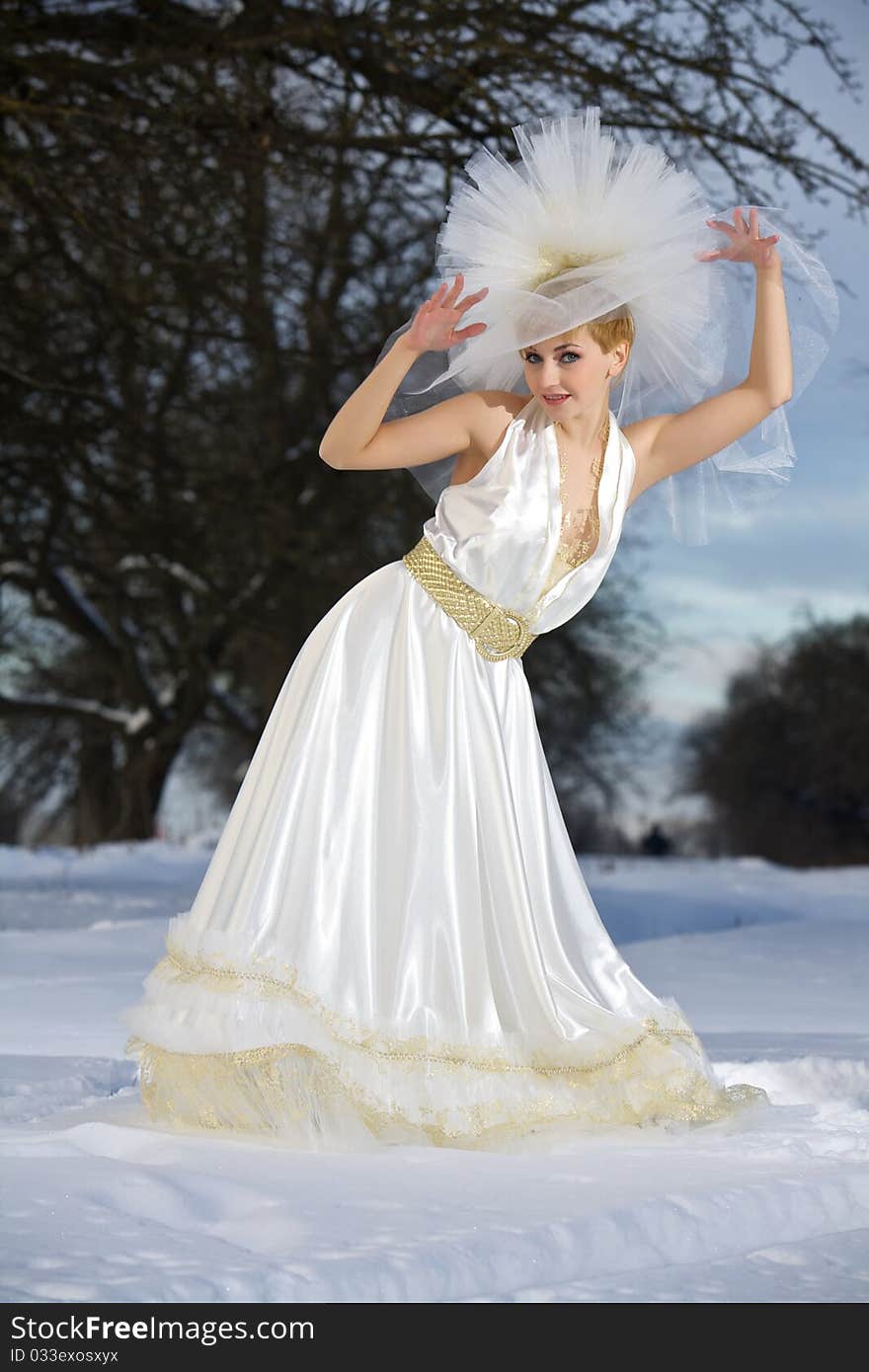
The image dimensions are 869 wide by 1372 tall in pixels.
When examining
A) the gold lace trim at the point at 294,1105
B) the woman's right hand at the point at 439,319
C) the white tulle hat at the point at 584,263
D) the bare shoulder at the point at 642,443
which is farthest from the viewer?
the bare shoulder at the point at 642,443

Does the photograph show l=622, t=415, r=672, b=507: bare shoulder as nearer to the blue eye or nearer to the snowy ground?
the blue eye

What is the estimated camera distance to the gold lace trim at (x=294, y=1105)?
2.90 m

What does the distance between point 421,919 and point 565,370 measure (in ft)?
3.77

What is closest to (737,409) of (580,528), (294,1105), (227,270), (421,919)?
(580,528)

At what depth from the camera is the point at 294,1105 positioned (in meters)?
2.91

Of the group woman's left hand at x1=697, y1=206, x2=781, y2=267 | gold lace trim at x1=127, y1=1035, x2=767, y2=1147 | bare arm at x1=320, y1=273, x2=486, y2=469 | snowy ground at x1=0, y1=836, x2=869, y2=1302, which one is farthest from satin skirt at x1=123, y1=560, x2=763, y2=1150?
woman's left hand at x1=697, y1=206, x2=781, y2=267

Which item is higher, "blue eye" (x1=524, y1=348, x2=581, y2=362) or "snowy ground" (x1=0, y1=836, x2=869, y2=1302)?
"blue eye" (x1=524, y1=348, x2=581, y2=362)

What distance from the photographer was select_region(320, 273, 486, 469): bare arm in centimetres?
308

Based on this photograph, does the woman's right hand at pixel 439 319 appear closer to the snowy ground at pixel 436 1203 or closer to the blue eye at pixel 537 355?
the blue eye at pixel 537 355

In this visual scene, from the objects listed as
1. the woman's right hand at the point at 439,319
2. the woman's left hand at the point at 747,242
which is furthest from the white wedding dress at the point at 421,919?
the woman's left hand at the point at 747,242

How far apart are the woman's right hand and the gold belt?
0.40 meters

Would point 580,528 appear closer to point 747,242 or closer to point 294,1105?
point 747,242

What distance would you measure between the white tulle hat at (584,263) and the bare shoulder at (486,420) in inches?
2.8
